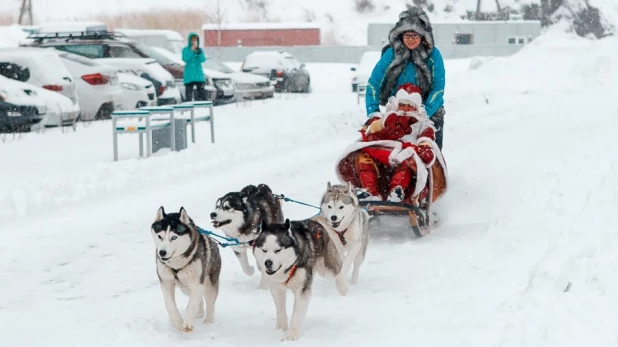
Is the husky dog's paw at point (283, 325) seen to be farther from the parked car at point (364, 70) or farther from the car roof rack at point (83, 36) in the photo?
the parked car at point (364, 70)

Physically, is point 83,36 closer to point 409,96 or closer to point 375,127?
point 375,127

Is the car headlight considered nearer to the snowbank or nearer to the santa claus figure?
the santa claus figure

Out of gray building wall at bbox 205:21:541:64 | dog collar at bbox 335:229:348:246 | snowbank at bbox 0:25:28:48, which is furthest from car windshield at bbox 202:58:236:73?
snowbank at bbox 0:25:28:48

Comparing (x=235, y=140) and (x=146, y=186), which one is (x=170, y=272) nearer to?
(x=146, y=186)

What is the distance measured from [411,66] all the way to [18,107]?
9521mm

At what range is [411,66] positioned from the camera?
9.66 metres

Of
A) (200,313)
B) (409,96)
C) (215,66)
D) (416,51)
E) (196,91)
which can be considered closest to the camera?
(200,313)

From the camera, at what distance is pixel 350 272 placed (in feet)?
25.2

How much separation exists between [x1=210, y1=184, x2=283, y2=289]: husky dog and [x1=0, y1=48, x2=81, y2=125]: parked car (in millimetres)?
11420

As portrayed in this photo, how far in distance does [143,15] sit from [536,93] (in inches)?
1980

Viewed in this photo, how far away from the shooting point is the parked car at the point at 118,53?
22.6 meters

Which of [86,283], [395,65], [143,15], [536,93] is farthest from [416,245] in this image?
[143,15]

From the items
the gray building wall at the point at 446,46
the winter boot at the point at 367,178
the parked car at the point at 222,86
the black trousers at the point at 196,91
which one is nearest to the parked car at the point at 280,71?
the parked car at the point at 222,86

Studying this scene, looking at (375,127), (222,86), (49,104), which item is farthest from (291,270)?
(222,86)
